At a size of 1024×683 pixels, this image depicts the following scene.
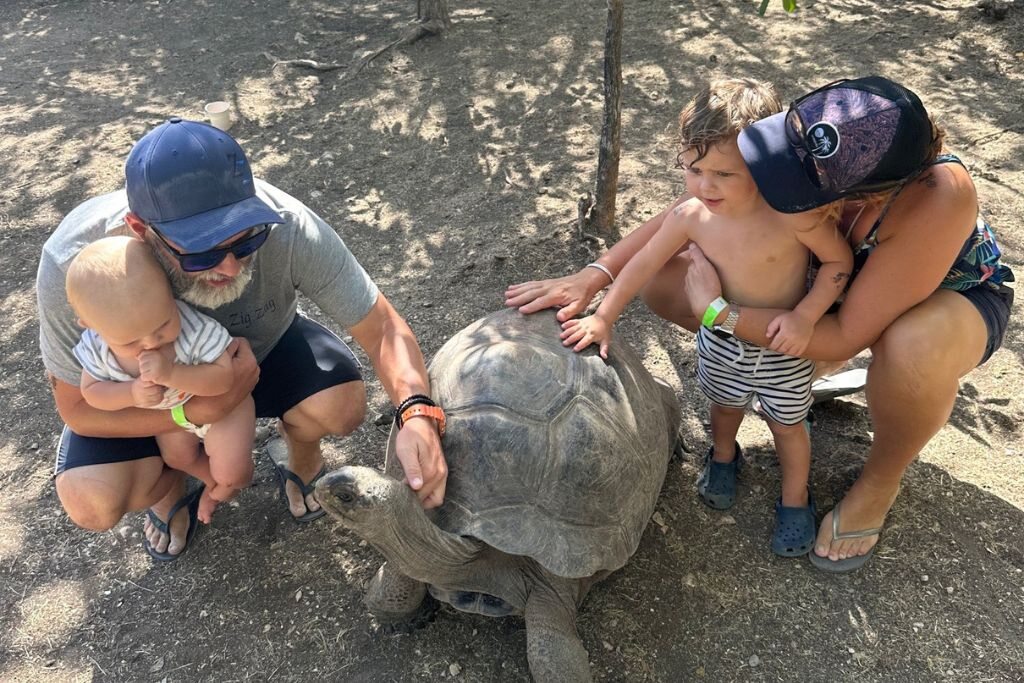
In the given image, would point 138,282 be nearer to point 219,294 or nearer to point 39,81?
point 219,294

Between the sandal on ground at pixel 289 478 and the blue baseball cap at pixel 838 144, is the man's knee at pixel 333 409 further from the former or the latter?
the blue baseball cap at pixel 838 144

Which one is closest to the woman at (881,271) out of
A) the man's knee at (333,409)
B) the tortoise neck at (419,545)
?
the man's knee at (333,409)

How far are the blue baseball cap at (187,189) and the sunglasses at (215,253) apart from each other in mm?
31

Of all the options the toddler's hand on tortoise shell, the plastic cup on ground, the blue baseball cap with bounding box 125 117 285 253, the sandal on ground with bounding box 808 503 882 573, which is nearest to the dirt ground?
the sandal on ground with bounding box 808 503 882 573

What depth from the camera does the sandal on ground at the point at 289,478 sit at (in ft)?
8.71

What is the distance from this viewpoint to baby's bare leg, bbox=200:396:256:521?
2260 mm

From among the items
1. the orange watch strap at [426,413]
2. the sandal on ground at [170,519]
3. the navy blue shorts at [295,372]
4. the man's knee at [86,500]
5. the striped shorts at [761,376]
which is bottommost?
the sandal on ground at [170,519]

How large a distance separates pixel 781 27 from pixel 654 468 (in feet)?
17.0

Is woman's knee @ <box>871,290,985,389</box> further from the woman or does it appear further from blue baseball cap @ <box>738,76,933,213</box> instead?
blue baseball cap @ <box>738,76,933,213</box>

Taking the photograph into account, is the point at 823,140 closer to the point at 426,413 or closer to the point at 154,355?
the point at 426,413

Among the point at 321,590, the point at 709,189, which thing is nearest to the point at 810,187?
the point at 709,189

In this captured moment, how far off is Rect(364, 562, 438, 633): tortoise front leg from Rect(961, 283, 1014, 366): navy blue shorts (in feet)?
6.08

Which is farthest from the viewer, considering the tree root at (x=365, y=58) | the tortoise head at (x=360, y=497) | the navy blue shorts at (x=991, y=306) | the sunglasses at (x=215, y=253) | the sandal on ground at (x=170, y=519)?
the tree root at (x=365, y=58)

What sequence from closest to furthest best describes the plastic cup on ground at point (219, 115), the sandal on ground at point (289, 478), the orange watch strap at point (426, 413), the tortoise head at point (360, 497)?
the tortoise head at point (360, 497) < the orange watch strap at point (426, 413) < the sandal on ground at point (289, 478) < the plastic cup on ground at point (219, 115)
